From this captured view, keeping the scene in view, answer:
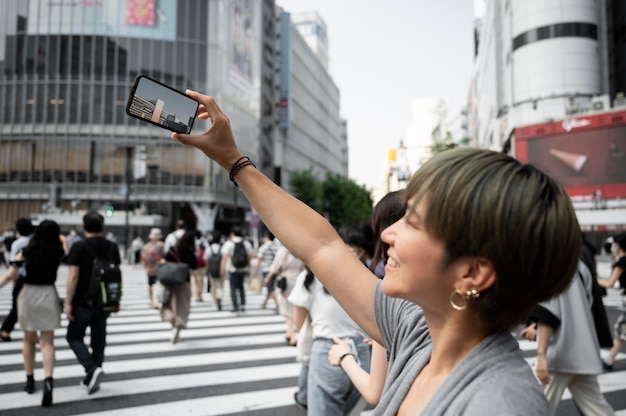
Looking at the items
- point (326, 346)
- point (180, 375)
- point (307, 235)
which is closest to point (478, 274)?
point (307, 235)

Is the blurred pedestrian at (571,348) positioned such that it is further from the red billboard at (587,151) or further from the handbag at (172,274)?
the red billboard at (587,151)

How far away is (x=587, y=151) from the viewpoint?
100 ft

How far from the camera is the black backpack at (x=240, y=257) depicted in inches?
461

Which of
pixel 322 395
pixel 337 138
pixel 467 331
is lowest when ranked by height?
pixel 322 395

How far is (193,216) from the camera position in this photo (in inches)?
1848

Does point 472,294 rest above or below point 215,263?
above

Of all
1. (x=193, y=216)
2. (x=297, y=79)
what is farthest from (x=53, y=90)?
(x=297, y=79)

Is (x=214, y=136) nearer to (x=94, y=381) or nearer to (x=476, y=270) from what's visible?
(x=476, y=270)

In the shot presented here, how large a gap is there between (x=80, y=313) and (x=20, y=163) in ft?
149

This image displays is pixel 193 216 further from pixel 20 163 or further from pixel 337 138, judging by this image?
pixel 337 138

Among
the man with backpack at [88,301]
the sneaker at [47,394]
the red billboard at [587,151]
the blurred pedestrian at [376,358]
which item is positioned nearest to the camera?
the blurred pedestrian at [376,358]

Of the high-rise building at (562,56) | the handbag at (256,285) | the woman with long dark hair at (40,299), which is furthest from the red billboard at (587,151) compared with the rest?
the woman with long dark hair at (40,299)

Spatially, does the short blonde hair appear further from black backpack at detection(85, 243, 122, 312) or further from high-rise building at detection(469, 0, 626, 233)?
high-rise building at detection(469, 0, 626, 233)

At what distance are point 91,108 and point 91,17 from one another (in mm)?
7741
